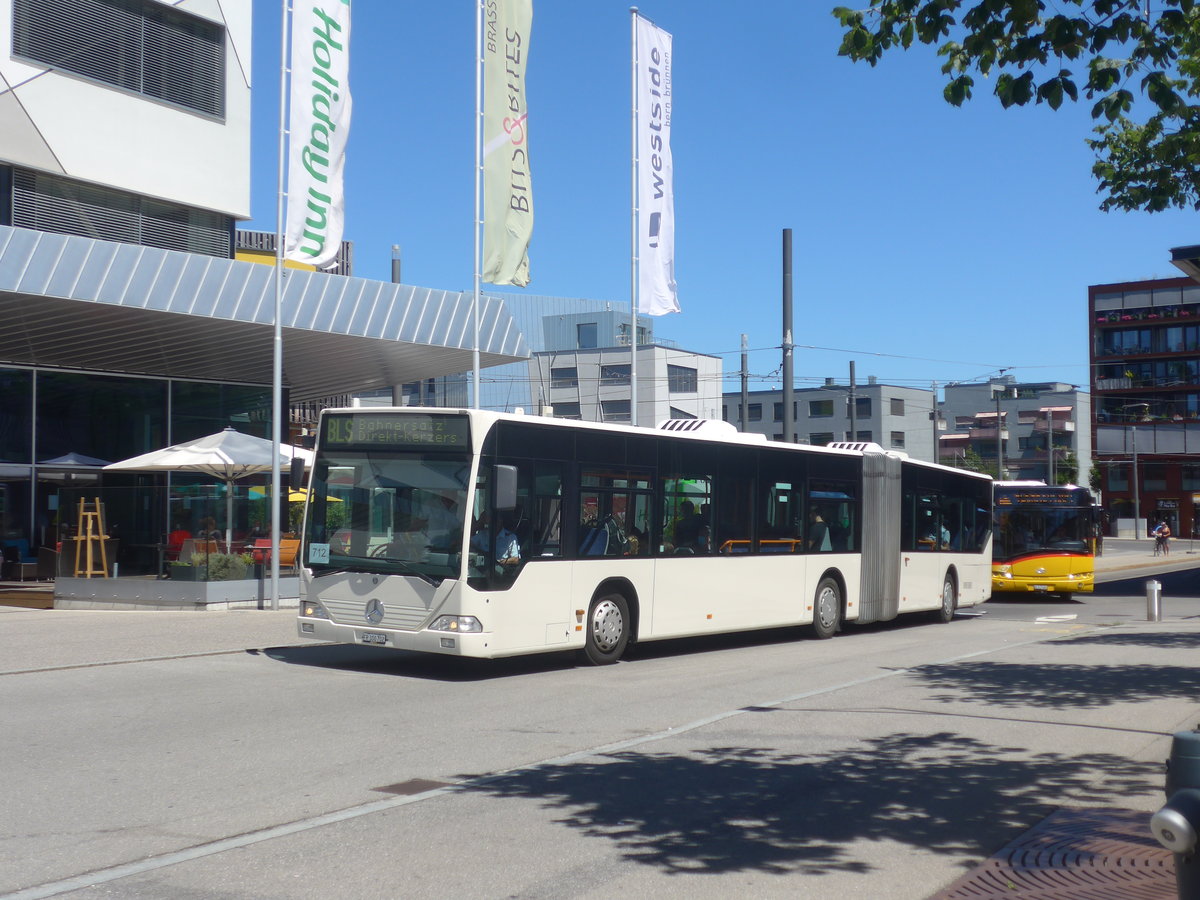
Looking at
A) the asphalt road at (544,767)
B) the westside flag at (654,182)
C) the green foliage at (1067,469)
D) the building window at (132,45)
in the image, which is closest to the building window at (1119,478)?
the green foliage at (1067,469)

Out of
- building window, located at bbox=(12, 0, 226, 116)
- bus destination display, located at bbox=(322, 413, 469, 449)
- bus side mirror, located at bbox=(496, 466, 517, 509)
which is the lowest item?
bus side mirror, located at bbox=(496, 466, 517, 509)

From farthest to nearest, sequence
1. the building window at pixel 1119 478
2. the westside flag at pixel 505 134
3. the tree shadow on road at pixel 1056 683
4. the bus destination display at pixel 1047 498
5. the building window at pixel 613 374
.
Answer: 1. the building window at pixel 1119 478
2. the building window at pixel 613 374
3. the bus destination display at pixel 1047 498
4. the westside flag at pixel 505 134
5. the tree shadow on road at pixel 1056 683

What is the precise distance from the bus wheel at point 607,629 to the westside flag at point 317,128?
9492 millimetres

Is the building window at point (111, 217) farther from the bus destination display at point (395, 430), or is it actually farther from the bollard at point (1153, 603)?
the bollard at point (1153, 603)

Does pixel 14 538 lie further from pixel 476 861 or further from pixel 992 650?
pixel 476 861

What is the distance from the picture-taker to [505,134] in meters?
23.3

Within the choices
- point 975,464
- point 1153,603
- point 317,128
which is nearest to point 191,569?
point 317,128

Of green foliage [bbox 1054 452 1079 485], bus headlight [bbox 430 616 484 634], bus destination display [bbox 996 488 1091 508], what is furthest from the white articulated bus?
green foliage [bbox 1054 452 1079 485]

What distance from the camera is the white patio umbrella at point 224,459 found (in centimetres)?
2162

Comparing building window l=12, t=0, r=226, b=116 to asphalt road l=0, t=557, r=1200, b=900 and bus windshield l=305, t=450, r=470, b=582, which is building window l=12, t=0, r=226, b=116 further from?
bus windshield l=305, t=450, r=470, b=582

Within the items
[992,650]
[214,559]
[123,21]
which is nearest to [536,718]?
[992,650]

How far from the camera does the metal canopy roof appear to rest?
2102cm

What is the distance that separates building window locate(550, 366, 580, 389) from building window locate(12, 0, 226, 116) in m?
64.6

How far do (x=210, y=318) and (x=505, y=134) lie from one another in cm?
643
